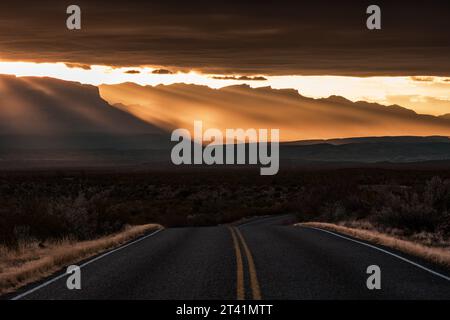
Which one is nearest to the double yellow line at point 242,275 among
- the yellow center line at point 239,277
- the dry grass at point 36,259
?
the yellow center line at point 239,277

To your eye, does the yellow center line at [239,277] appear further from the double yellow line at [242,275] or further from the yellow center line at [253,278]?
the yellow center line at [253,278]

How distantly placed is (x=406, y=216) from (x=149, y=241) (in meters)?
9.25

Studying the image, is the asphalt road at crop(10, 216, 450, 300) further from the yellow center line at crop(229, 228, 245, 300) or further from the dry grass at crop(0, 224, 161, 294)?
the dry grass at crop(0, 224, 161, 294)

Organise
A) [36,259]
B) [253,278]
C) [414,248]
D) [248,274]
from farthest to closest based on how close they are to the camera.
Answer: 1. [414,248]
2. [36,259]
3. [248,274]
4. [253,278]

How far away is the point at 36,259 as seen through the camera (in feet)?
56.5

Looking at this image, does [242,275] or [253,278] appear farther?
[242,275]

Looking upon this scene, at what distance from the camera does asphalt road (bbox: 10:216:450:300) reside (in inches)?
455

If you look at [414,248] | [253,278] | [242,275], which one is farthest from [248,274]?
[414,248]

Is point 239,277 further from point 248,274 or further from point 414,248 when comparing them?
point 414,248

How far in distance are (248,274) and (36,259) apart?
641cm

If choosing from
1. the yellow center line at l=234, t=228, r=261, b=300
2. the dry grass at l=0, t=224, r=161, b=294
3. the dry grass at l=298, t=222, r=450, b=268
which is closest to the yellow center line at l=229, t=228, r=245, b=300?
the yellow center line at l=234, t=228, r=261, b=300

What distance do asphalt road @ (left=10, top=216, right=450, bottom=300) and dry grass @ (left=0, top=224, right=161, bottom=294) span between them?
0.50 meters
